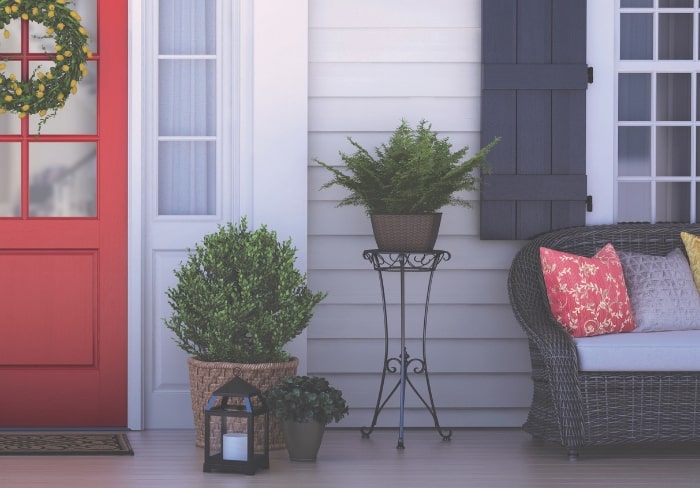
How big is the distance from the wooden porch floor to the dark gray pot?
0.04m

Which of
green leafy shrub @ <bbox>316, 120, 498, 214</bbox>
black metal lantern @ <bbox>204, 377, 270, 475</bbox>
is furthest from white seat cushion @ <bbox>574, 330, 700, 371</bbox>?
black metal lantern @ <bbox>204, 377, 270, 475</bbox>

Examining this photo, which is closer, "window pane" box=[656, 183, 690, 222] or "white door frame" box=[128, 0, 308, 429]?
"white door frame" box=[128, 0, 308, 429]

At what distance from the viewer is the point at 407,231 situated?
421 centimetres

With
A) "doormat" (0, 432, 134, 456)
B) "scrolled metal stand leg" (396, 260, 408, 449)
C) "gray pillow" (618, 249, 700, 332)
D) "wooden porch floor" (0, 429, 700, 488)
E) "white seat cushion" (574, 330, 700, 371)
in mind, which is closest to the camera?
"wooden porch floor" (0, 429, 700, 488)

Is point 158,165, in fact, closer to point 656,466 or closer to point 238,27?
point 238,27

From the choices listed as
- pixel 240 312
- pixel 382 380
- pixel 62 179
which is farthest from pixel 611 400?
pixel 62 179

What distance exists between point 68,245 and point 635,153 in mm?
2517

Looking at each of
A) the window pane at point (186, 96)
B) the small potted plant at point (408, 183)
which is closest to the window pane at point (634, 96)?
the small potted plant at point (408, 183)

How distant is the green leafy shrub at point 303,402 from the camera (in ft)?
12.8

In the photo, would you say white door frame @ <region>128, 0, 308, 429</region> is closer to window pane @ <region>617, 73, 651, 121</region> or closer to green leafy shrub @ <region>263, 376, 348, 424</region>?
green leafy shrub @ <region>263, 376, 348, 424</region>

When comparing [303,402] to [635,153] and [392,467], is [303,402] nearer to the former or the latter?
[392,467]

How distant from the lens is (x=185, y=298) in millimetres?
4129

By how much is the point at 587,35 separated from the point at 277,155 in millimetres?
1450

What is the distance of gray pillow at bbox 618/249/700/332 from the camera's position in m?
4.13
